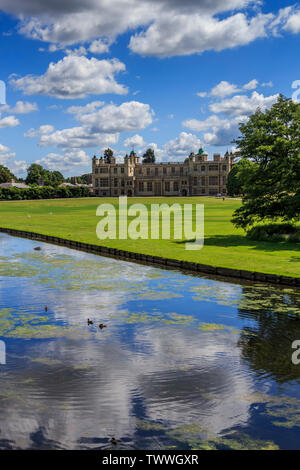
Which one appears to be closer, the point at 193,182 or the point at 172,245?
the point at 172,245

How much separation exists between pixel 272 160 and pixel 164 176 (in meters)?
145

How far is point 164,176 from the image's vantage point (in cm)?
17100

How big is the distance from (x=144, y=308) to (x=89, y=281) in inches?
186

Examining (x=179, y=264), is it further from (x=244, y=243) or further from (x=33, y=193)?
(x=33, y=193)

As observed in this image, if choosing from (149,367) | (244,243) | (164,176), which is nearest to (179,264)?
(244,243)

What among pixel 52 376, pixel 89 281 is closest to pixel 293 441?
pixel 52 376

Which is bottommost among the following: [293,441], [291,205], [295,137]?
[293,441]

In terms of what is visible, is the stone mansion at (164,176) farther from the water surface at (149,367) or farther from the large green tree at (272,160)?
the water surface at (149,367)

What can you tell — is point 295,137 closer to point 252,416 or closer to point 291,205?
point 291,205

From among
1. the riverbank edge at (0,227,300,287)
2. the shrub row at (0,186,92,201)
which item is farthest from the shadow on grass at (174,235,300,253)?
the shrub row at (0,186,92,201)

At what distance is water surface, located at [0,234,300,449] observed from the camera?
7062 millimetres

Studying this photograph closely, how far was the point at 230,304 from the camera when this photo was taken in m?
15.0

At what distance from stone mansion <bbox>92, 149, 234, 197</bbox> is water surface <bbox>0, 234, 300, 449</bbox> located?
500 ft

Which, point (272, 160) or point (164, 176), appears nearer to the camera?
point (272, 160)
